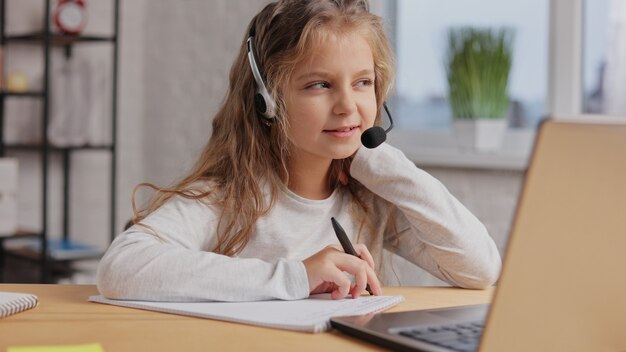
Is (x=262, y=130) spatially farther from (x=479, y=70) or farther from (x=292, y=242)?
(x=479, y=70)

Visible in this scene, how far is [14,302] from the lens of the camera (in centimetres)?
106

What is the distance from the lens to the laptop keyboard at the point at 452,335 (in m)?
0.84

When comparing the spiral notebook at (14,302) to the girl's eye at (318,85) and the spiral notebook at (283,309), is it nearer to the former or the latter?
the spiral notebook at (283,309)

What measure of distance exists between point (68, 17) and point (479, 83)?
5.50 feet

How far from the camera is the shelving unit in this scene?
3.21 meters

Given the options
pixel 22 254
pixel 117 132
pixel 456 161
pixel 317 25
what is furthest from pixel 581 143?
pixel 117 132

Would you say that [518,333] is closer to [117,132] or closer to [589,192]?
[589,192]

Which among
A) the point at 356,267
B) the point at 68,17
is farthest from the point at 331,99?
the point at 68,17

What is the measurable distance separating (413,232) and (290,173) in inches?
9.2

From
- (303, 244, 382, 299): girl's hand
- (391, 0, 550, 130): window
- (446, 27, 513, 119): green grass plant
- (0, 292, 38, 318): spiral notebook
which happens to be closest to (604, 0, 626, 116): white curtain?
(391, 0, 550, 130): window

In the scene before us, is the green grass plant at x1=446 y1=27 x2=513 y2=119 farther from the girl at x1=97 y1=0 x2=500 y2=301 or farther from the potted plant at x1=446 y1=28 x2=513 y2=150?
the girl at x1=97 y1=0 x2=500 y2=301

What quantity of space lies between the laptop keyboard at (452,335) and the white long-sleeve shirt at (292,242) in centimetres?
27

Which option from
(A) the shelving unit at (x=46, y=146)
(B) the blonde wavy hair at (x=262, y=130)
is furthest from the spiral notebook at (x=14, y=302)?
(A) the shelving unit at (x=46, y=146)

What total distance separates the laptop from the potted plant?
1.89m
